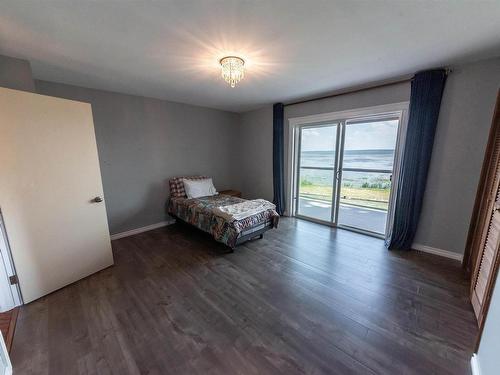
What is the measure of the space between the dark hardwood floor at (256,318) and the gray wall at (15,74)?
2129mm

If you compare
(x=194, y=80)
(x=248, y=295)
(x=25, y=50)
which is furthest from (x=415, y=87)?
(x=25, y=50)

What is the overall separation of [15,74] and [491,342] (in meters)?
4.36

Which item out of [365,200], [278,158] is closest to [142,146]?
[278,158]

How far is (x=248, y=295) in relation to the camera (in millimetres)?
1985

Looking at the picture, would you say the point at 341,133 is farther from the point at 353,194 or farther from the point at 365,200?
the point at 365,200

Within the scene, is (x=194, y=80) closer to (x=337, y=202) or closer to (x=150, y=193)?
(x=150, y=193)

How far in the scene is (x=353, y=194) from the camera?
3.60 metres

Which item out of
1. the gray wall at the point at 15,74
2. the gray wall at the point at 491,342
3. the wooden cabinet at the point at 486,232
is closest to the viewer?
the gray wall at the point at 491,342

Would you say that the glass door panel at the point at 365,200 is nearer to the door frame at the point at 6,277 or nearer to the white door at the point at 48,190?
the white door at the point at 48,190

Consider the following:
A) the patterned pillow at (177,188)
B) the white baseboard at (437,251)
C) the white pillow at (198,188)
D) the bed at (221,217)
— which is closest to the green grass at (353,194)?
the white baseboard at (437,251)

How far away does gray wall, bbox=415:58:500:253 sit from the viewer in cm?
220

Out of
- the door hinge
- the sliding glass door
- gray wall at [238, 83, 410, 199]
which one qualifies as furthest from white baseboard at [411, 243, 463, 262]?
the door hinge

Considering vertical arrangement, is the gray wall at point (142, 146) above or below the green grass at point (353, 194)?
above

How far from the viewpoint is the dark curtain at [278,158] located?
160 inches
